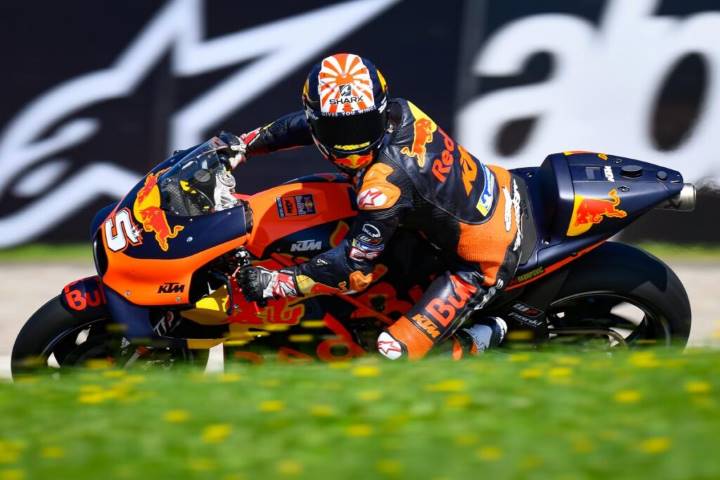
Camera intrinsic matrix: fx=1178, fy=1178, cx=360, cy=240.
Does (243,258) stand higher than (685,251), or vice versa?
(243,258)

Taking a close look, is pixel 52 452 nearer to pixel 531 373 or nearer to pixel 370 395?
pixel 370 395

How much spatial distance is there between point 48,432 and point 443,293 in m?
1.72

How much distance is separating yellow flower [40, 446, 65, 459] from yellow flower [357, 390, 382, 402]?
96 cm

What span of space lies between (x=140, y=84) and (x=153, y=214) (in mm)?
3266

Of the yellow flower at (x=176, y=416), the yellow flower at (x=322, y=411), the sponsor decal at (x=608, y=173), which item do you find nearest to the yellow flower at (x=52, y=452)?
the yellow flower at (x=176, y=416)

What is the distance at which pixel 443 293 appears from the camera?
476 centimetres

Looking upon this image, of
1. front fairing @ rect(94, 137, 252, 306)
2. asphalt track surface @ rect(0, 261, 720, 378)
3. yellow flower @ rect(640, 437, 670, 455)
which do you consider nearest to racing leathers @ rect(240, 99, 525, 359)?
front fairing @ rect(94, 137, 252, 306)

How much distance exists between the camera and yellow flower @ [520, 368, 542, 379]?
406cm

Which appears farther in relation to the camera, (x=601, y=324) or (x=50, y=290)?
(x=50, y=290)

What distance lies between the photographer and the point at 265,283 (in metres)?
4.49

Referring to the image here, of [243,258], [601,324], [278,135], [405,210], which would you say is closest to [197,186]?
[243,258]

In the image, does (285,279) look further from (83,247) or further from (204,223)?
(83,247)

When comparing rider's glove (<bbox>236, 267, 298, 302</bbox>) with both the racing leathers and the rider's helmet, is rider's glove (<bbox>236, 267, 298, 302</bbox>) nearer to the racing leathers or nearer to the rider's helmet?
the racing leathers

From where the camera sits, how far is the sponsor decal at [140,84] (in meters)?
7.62
